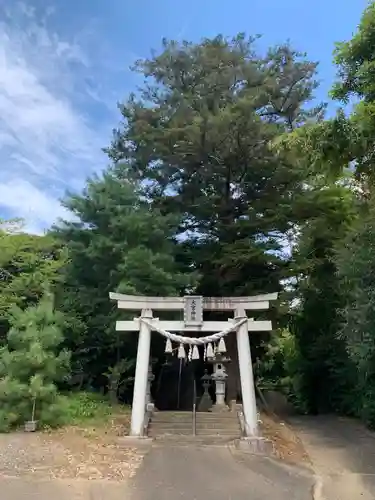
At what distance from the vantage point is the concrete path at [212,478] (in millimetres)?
6355

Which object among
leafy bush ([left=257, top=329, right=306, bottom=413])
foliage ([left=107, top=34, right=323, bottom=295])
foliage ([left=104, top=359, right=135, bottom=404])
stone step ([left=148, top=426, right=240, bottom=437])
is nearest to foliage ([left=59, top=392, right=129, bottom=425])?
foliage ([left=104, top=359, right=135, bottom=404])

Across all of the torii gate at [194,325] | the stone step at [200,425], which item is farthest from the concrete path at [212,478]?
the torii gate at [194,325]

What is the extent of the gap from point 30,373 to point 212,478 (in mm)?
4614

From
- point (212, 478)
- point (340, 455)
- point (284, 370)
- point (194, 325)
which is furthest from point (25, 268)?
point (284, 370)

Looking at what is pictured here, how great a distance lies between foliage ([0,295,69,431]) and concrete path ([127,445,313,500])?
2.61m

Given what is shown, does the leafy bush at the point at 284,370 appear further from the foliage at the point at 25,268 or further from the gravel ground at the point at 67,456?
the gravel ground at the point at 67,456

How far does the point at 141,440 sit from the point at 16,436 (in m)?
2.38

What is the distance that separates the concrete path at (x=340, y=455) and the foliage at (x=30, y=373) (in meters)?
5.43

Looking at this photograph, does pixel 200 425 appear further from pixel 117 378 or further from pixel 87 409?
pixel 117 378

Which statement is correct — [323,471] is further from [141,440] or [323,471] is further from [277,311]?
[277,311]

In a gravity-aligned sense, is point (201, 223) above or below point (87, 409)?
above

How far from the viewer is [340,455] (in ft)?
31.0

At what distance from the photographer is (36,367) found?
9742mm

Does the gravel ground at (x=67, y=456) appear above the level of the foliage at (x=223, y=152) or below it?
below
